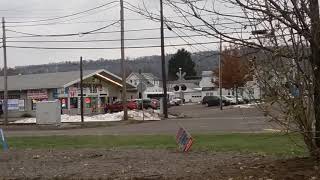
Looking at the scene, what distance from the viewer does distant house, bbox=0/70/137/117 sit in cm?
6397

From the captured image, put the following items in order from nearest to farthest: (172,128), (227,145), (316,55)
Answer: (316,55)
(227,145)
(172,128)

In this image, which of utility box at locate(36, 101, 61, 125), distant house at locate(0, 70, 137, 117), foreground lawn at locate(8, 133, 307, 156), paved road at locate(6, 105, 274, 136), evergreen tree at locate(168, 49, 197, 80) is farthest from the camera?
evergreen tree at locate(168, 49, 197, 80)

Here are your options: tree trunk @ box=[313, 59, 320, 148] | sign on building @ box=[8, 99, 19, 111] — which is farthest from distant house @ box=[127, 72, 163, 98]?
tree trunk @ box=[313, 59, 320, 148]

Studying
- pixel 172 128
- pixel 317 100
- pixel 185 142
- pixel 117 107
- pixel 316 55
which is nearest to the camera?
pixel 316 55

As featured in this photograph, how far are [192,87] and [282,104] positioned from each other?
465ft

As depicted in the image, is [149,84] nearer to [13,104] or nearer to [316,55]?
[13,104]

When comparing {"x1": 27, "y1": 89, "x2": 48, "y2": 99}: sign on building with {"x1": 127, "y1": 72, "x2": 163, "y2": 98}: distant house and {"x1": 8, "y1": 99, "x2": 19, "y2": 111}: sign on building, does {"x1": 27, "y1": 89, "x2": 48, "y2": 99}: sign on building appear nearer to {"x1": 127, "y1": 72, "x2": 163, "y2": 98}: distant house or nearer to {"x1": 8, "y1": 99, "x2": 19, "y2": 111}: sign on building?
{"x1": 8, "y1": 99, "x2": 19, "y2": 111}: sign on building

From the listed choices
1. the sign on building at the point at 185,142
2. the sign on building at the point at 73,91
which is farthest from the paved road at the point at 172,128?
the sign on building at the point at 73,91

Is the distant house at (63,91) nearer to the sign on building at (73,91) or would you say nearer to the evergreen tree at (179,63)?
the sign on building at (73,91)

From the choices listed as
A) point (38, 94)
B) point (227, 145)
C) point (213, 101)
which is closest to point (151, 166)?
point (227, 145)

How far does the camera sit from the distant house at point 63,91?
6397 cm

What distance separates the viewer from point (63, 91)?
63.5m

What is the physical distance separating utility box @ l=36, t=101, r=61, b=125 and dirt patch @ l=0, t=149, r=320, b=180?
28777 millimetres

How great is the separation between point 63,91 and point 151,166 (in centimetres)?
5301
